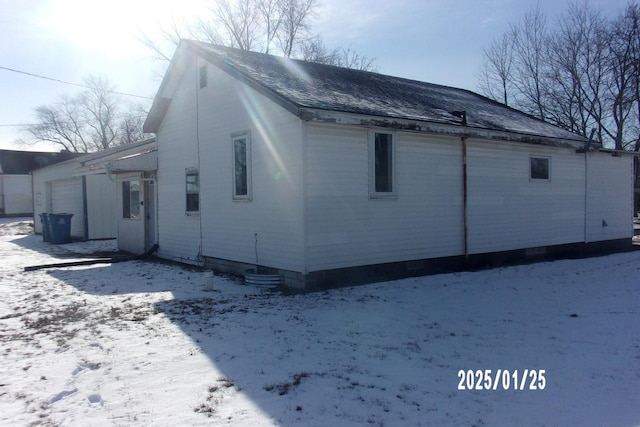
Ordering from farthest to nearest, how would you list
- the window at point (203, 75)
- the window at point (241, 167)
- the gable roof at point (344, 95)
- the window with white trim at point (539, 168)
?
the window with white trim at point (539, 168)
the window at point (203, 75)
the window at point (241, 167)
the gable roof at point (344, 95)

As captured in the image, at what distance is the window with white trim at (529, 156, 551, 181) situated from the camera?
12.5 m

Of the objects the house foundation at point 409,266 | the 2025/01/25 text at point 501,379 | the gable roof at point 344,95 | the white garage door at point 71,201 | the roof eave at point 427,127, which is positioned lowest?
the 2025/01/25 text at point 501,379

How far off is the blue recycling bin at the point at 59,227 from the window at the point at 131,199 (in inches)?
193

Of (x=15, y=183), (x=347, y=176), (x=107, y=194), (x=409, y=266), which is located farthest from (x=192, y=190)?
(x=15, y=183)

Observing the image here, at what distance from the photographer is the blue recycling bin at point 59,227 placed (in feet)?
60.2

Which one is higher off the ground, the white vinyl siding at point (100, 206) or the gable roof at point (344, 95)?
the gable roof at point (344, 95)

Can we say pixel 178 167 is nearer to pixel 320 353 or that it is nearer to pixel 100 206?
pixel 320 353

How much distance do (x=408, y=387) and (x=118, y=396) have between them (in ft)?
8.31

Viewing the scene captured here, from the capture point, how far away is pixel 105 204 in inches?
768

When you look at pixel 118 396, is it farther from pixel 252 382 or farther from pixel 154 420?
pixel 252 382

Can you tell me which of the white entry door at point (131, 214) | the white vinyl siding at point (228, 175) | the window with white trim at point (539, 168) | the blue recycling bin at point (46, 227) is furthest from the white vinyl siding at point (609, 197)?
the blue recycling bin at point (46, 227)

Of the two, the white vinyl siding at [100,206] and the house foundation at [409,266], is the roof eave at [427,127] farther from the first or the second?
the white vinyl siding at [100,206]

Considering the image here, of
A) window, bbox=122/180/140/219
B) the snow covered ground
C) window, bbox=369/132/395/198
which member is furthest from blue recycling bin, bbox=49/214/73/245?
window, bbox=369/132/395/198

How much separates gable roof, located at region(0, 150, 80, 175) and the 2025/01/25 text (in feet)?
140
